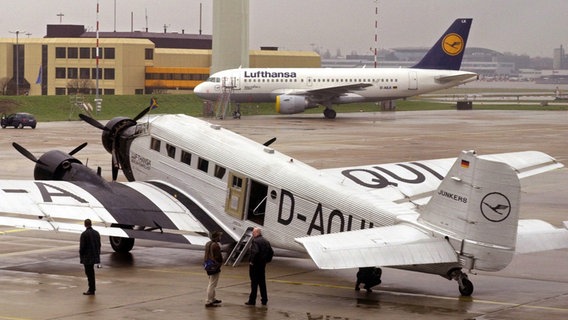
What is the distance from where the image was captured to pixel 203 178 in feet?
77.7

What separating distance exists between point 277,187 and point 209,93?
204ft

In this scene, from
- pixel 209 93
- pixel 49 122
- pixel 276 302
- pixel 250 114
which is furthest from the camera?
Result: pixel 250 114

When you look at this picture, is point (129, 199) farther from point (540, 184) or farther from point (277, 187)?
point (540, 184)

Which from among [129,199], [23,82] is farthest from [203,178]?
[23,82]

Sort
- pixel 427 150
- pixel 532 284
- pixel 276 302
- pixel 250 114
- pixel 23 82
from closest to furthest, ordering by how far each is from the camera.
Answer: pixel 276 302 < pixel 532 284 < pixel 427 150 < pixel 250 114 < pixel 23 82

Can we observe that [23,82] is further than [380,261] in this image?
Yes

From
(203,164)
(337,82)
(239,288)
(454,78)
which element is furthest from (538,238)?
(454,78)

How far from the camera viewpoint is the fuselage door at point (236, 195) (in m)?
22.5

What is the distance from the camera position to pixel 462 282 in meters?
19.0

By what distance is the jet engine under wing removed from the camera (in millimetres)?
16344

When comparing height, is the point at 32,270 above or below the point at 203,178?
below

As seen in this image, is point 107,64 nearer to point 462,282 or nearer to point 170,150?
point 170,150


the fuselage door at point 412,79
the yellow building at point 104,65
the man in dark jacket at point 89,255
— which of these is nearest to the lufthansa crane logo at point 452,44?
the fuselage door at point 412,79

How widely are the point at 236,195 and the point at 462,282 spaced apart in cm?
597
